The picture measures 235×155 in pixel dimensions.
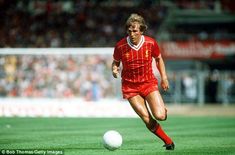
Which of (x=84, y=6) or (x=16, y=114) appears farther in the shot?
(x=84, y=6)

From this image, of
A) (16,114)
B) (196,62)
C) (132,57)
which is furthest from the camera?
(196,62)

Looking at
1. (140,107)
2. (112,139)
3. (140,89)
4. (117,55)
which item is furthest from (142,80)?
(112,139)

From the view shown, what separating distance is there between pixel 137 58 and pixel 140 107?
0.97 m

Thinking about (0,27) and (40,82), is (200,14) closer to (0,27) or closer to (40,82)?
(0,27)

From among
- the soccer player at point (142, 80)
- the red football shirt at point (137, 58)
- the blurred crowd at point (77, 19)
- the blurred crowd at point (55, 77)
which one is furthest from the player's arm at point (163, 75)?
the blurred crowd at point (77, 19)

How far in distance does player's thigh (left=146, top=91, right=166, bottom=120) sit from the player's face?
112cm

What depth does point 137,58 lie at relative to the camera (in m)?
12.4

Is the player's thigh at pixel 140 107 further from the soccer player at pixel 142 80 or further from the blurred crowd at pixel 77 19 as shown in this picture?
the blurred crowd at pixel 77 19

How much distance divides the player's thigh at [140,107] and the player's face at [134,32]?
1138 mm

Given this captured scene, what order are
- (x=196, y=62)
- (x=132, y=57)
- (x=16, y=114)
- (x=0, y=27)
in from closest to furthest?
(x=132, y=57), (x=16, y=114), (x=0, y=27), (x=196, y=62)

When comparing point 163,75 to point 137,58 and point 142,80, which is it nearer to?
point 142,80

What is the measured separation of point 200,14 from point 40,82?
18.9 metres

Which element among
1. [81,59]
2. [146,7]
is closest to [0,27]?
[146,7]

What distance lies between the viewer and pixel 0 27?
4144 centimetres
